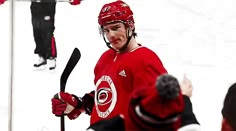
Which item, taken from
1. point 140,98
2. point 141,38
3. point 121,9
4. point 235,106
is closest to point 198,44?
point 141,38

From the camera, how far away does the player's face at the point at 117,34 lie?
99 centimetres

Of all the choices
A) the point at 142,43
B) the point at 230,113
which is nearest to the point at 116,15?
the point at 230,113

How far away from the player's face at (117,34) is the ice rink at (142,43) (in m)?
0.68

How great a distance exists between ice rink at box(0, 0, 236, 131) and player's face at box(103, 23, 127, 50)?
2.23 feet

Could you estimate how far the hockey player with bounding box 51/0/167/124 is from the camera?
36.9 inches

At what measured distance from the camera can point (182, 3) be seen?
1.92 m

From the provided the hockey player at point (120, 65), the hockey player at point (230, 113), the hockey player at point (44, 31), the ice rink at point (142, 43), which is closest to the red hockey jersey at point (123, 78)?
the hockey player at point (120, 65)

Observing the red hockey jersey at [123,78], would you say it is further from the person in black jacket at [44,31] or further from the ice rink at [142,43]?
the person in black jacket at [44,31]

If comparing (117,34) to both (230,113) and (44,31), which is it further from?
(44,31)

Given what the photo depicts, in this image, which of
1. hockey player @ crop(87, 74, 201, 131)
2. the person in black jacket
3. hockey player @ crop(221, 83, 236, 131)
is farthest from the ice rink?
hockey player @ crop(87, 74, 201, 131)

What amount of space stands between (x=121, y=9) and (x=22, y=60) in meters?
0.89

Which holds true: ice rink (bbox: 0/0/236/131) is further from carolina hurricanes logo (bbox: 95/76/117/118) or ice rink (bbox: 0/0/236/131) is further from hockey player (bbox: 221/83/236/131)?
hockey player (bbox: 221/83/236/131)

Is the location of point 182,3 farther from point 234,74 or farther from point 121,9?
point 121,9

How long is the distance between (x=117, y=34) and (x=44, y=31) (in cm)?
85
